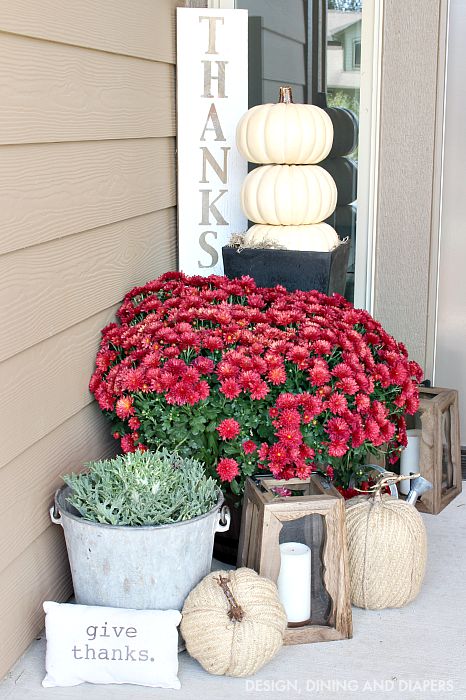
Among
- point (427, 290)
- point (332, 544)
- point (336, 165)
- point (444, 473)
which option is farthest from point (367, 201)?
point (332, 544)

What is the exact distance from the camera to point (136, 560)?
211 cm

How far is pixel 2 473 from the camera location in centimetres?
204

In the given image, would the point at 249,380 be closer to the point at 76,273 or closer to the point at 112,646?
the point at 76,273

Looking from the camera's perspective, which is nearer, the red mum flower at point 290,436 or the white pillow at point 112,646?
the white pillow at point 112,646

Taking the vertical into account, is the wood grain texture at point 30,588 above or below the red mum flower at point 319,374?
below

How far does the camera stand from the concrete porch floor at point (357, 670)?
2.04 meters

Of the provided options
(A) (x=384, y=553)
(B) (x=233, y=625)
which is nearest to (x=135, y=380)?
(B) (x=233, y=625)

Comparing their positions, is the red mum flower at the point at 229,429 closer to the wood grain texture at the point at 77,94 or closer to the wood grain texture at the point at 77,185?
the wood grain texture at the point at 77,185

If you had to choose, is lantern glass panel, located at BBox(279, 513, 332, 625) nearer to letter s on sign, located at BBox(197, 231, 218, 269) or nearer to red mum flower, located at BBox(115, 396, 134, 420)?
red mum flower, located at BBox(115, 396, 134, 420)

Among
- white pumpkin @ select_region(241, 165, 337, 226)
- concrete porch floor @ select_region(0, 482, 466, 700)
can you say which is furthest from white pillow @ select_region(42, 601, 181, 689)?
white pumpkin @ select_region(241, 165, 337, 226)

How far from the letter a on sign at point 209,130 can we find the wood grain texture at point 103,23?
10cm

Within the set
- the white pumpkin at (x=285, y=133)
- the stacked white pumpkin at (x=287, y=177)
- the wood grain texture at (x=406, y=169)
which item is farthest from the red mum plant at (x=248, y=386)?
the wood grain texture at (x=406, y=169)

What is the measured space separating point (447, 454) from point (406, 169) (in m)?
1.03

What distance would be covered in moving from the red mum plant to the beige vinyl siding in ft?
0.54
